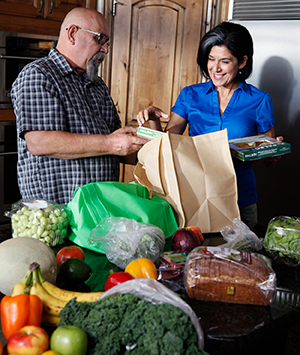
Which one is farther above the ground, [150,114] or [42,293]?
[150,114]

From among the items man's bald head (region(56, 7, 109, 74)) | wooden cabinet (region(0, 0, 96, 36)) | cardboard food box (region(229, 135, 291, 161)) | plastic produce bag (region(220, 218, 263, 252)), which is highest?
wooden cabinet (region(0, 0, 96, 36))

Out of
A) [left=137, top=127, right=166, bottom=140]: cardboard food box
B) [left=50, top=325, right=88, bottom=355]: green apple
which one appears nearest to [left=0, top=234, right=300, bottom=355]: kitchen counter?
[left=50, top=325, right=88, bottom=355]: green apple

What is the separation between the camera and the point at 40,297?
799 mm

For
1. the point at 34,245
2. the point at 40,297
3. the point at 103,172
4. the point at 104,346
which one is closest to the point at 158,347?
the point at 104,346

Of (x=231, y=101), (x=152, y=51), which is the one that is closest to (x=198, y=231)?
(x=231, y=101)

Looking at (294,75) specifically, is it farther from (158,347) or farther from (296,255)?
(158,347)

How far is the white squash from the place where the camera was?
87 centimetres

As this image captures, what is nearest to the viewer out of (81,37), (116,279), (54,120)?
(116,279)

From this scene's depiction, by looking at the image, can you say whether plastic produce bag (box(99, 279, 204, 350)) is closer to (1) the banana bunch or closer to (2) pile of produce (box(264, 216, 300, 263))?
(1) the banana bunch

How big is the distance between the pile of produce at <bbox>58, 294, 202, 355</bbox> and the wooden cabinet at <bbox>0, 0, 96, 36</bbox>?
2341mm

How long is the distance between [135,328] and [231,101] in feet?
4.51

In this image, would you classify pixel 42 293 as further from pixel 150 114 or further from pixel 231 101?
pixel 231 101

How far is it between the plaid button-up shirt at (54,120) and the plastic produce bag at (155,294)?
86cm

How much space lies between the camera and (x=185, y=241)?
116 cm
